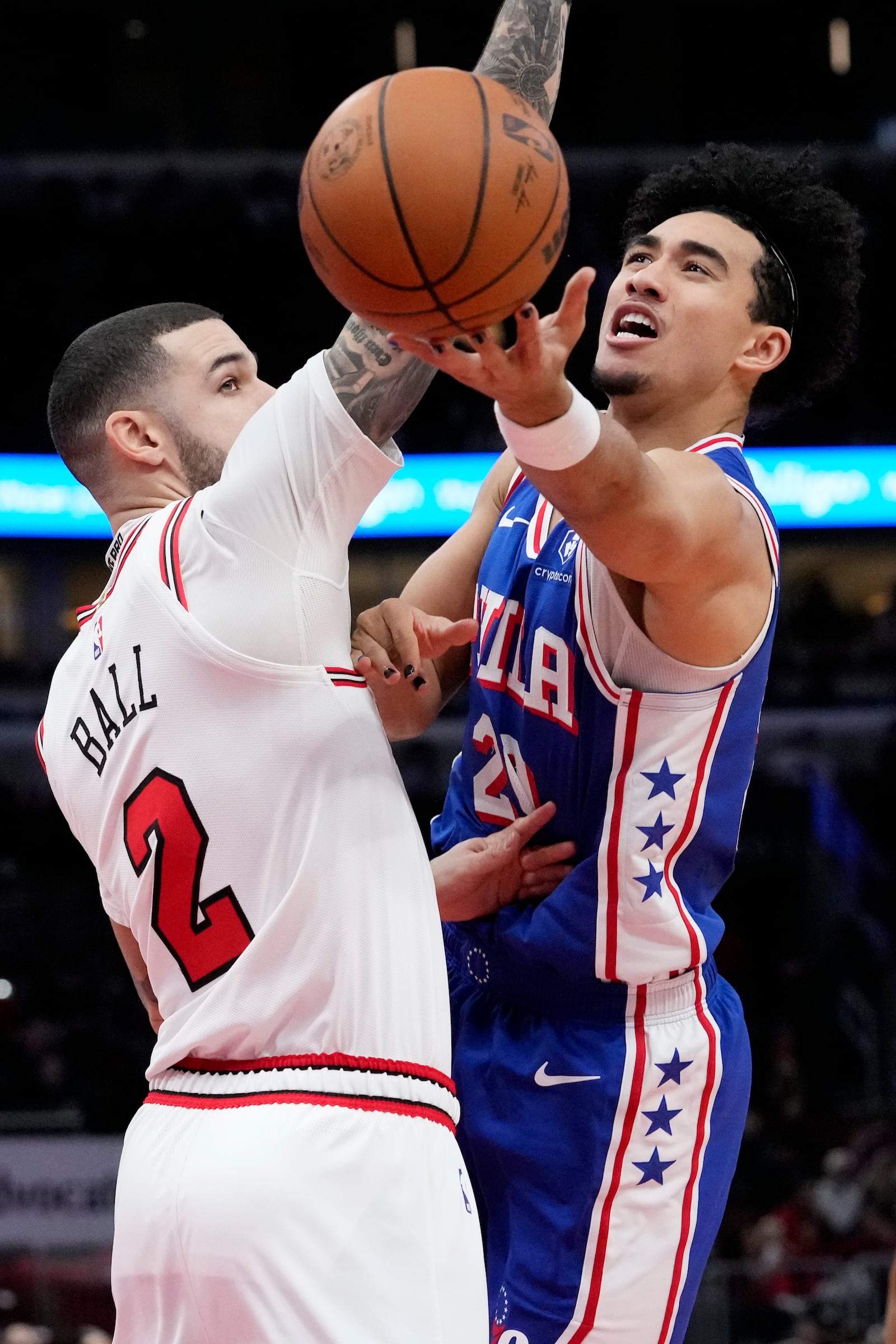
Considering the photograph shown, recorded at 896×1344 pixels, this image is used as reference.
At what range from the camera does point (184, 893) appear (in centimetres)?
265

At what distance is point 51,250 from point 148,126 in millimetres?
2555

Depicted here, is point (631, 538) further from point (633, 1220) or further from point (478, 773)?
point (633, 1220)

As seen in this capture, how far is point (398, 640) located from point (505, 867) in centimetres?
65

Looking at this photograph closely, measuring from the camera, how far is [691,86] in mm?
17000

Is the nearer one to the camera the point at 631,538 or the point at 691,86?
the point at 631,538

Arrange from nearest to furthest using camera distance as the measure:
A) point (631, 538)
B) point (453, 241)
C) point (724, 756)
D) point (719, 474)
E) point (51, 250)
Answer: point (453, 241)
point (631, 538)
point (719, 474)
point (724, 756)
point (51, 250)

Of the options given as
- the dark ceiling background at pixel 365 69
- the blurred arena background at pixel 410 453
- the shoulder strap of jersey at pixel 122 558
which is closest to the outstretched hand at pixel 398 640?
the shoulder strap of jersey at pixel 122 558

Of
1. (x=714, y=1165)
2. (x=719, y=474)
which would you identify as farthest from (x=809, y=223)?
(x=714, y=1165)

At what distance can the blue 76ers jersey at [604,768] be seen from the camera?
3143mm

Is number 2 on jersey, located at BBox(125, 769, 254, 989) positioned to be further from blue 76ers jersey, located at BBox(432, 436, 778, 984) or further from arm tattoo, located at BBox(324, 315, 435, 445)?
blue 76ers jersey, located at BBox(432, 436, 778, 984)

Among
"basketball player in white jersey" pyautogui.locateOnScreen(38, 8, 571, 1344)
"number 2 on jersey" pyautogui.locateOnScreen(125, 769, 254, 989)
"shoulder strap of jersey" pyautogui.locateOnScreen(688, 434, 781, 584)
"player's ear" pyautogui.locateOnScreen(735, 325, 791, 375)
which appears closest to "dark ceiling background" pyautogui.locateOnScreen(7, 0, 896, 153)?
"player's ear" pyautogui.locateOnScreen(735, 325, 791, 375)

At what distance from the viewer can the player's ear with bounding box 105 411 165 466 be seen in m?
2.98

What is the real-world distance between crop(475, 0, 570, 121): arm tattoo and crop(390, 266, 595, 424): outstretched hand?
571 millimetres

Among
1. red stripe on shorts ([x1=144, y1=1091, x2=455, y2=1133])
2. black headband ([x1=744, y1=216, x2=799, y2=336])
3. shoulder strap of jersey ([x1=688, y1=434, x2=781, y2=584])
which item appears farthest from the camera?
black headband ([x1=744, y1=216, x2=799, y2=336])
